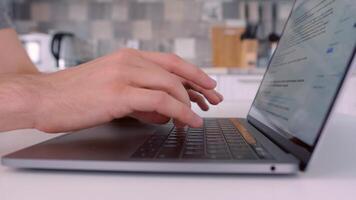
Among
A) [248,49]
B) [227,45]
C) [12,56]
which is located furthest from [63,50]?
[12,56]

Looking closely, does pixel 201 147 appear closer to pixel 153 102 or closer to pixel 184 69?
pixel 153 102

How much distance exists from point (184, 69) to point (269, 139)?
0.55ft

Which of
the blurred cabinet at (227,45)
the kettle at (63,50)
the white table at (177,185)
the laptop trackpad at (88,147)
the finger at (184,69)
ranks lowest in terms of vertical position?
the kettle at (63,50)

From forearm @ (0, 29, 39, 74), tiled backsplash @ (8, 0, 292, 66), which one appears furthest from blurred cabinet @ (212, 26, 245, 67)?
forearm @ (0, 29, 39, 74)

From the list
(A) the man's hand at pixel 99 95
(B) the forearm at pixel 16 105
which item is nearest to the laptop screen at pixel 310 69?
(A) the man's hand at pixel 99 95

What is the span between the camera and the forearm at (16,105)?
433 mm

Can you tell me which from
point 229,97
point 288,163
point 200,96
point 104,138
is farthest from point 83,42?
point 288,163

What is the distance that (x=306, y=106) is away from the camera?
375mm

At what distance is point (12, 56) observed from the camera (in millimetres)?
1137

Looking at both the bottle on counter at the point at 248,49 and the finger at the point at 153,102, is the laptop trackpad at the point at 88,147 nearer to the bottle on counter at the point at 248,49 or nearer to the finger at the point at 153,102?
the finger at the point at 153,102

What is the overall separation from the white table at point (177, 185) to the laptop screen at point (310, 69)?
41 mm

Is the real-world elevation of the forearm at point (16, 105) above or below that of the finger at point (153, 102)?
below

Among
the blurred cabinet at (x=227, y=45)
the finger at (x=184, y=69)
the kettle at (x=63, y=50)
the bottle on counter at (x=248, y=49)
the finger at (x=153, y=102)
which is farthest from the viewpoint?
the blurred cabinet at (x=227, y=45)

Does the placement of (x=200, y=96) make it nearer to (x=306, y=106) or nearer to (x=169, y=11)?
(x=306, y=106)
